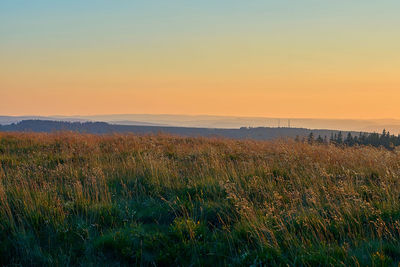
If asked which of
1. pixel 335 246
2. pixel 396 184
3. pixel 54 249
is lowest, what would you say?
pixel 54 249

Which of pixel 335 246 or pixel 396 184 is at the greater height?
pixel 396 184

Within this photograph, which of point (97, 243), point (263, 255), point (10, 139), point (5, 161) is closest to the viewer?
point (263, 255)

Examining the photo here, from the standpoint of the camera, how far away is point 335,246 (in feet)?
12.8

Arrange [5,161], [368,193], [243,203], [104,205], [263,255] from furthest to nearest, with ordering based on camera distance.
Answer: [5,161] < [368,193] < [104,205] < [243,203] < [263,255]

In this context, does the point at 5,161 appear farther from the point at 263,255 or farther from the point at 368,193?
the point at 368,193

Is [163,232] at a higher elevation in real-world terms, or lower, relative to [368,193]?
lower

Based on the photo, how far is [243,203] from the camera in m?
5.07

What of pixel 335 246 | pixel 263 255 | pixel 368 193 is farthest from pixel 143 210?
pixel 368 193

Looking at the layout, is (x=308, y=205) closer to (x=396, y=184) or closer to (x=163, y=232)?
(x=396, y=184)

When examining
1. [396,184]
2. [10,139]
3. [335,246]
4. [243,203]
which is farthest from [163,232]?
[10,139]

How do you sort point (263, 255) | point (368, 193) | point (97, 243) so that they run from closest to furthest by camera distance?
1. point (263, 255)
2. point (97, 243)
3. point (368, 193)

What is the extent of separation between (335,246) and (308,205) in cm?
168

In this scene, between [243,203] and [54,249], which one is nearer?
[54,249]

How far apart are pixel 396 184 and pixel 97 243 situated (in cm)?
531
